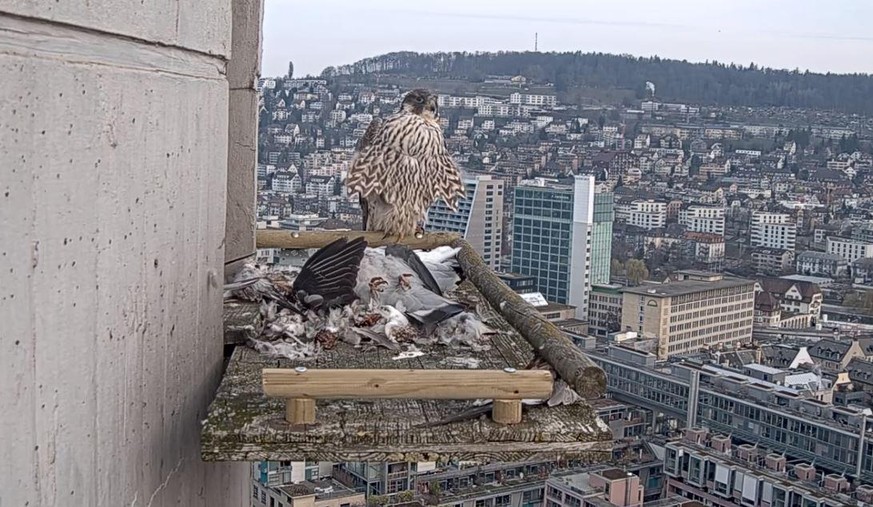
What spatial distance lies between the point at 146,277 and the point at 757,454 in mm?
22491

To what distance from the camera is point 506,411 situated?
2.14m

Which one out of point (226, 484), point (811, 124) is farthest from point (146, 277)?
point (811, 124)

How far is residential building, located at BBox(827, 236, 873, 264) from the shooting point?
50.9 m

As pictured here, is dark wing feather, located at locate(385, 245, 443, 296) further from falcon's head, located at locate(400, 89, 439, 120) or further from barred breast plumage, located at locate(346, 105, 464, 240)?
falcon's head, located at locate(400, 89, 439, 120)

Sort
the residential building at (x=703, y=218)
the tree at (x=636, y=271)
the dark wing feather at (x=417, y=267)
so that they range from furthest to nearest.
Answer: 1. the residential building at (x=703, y=218)
2. the tree at (x=636, y=271)
3. the dark wing feather at (x=417, y=267)

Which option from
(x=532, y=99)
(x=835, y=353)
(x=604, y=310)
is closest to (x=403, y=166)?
(x=835, y=353)

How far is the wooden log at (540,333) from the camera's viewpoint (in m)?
2.21

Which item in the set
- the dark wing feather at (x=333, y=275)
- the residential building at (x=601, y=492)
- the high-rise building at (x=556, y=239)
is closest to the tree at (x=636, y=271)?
the high-rise building at (x=556, y=239)

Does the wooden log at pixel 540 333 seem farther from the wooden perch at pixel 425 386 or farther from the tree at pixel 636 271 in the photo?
the tree at pixel 636 271

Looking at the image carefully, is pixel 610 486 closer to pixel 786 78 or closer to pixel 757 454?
pixel 757 454

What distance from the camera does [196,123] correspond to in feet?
7.52

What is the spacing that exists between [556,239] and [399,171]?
124ft

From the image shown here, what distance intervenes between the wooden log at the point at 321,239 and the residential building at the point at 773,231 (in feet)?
163

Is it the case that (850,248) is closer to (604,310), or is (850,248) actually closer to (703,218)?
(703,218)
